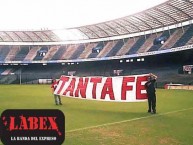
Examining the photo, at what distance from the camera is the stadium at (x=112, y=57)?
2125cm

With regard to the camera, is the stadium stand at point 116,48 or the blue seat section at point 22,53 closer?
the stadium stand at point 116,48

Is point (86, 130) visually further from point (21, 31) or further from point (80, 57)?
point (21, 31)

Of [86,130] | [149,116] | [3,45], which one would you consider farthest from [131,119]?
[3,45]

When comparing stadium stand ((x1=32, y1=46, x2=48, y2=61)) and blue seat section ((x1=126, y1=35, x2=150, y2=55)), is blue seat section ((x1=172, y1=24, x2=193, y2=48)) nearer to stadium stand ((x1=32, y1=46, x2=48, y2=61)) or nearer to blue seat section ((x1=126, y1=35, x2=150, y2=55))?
blue seat section ((x1=126, y1=35, x2=150, y2=55))

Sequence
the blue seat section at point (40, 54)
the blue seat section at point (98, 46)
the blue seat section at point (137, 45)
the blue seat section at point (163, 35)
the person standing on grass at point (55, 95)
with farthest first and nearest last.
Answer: the blue seat section at point (40, 54)
the blue seat section at point (98, 46)
the blue seat section at point (137, 45)
the blue seat section at point (163, 35)
the person standing on grass at point (55, 95)

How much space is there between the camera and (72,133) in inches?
388

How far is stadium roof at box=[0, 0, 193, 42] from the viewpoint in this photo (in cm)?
4913

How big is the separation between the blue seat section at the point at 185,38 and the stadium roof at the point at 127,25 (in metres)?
2.08

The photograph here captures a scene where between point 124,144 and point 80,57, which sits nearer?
point 124,144

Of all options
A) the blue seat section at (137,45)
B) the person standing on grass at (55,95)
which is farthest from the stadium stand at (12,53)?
the person standing on grass at (55,95)

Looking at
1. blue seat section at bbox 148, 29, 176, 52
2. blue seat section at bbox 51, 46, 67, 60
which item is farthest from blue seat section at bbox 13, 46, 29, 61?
blue seat section at bbox 148, 29, 176, 52

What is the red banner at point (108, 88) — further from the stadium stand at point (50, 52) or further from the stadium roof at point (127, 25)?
the stadium stand at point (50, 52)

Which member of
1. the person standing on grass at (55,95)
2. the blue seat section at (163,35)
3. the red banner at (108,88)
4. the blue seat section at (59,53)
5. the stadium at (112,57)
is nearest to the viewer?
the red banner at (108,88)

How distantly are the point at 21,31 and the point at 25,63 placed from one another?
26.3ft
